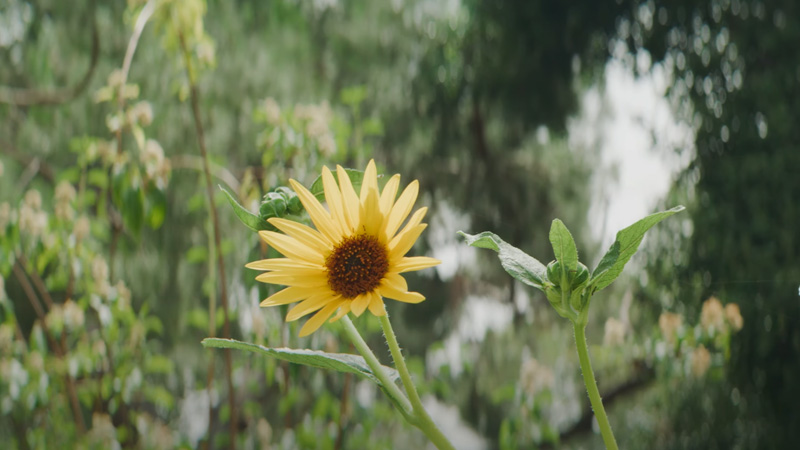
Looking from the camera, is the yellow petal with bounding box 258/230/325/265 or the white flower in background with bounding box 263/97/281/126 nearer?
the yellow petal with bounding box 258/230/325/265

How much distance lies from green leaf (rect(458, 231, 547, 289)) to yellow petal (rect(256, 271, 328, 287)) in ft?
0.14

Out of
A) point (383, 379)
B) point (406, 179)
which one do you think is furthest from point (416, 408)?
point (406, 179)

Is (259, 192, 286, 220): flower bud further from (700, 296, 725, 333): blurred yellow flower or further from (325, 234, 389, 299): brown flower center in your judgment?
(700, 296, 725, 333): blurred yellow flower

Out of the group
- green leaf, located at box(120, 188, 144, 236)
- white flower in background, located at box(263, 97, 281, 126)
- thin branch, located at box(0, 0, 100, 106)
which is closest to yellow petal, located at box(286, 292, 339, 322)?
green leaf, located at box(120, 188, 144, 236)

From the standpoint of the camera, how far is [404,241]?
0.17 m

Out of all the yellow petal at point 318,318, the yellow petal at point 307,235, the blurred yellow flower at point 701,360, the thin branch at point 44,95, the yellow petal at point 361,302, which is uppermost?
the thin branch at point 44,95

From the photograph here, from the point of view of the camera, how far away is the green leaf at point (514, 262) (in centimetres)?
16

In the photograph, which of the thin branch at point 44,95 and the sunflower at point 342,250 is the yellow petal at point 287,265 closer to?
the sunflower at point 342,250

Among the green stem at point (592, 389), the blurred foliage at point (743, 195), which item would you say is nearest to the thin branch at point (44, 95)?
the blurred foliage at point (743, 195)

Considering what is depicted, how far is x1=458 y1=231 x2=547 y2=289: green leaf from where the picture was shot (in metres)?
0.16

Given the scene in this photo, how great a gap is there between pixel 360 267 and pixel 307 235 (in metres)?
0.02

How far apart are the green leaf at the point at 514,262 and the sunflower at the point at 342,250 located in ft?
0.06

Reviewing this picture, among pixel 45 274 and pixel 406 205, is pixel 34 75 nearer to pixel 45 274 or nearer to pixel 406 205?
pixel 45 274

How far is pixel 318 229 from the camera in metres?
0.19
